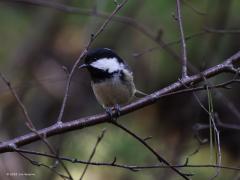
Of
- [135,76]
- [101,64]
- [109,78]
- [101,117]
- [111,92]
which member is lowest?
[101,117]

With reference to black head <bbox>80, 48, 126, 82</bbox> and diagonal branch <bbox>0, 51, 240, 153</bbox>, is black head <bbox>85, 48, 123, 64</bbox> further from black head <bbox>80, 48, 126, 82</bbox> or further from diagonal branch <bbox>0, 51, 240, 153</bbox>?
diagonal branch <bbox>0, 51, 240, 153</bbox>

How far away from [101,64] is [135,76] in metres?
2.29

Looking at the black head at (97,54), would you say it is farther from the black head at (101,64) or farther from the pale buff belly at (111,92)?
the pale buff belly at (111,92)

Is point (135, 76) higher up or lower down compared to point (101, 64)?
higher up

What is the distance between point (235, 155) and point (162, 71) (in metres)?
1.22

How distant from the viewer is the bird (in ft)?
11.3

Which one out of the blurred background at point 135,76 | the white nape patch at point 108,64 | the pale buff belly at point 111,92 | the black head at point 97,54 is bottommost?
the pale buff belly at point 111,92

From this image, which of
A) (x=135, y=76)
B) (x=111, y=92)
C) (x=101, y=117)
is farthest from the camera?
(x=135, y=76)

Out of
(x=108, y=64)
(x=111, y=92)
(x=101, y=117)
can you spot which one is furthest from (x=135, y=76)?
(x=101, y=117)

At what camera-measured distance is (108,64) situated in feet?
11.7

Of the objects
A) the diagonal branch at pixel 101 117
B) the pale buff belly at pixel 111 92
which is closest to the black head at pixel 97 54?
the pale buff belly at pixel 111 92

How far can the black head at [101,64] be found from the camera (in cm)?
353

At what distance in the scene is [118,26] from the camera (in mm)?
5570

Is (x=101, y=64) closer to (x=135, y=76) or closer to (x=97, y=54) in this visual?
(x=97, y=54)
